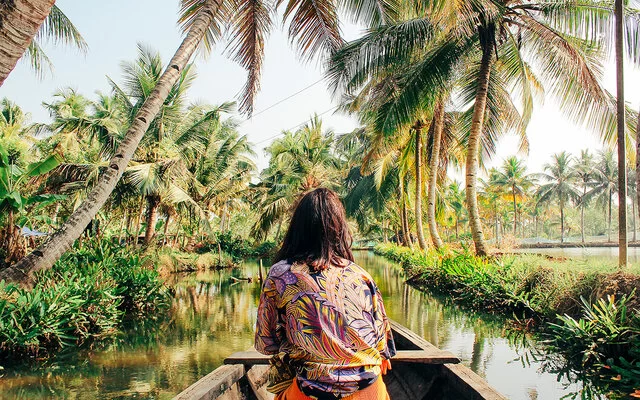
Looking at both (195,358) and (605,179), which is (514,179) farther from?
(195,358)

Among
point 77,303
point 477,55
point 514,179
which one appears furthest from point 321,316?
point 514,179

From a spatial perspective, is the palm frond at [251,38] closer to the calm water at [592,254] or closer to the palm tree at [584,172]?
the calm water at [592,254]

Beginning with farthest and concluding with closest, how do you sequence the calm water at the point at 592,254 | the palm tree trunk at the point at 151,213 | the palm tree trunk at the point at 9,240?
the palm tree trunk at the point at 151,213 → the calm water at the point at 592,254 → the palm tree trunk at the point at 9,240

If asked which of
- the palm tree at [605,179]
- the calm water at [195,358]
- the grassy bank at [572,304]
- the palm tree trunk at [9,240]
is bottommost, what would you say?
the calm water at [195,358]

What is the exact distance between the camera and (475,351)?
20.0 ft

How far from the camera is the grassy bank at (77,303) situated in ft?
19.9

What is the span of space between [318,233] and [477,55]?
11.8 meters

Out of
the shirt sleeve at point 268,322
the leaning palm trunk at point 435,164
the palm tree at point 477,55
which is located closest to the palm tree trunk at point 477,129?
the palm tree at point 477,55

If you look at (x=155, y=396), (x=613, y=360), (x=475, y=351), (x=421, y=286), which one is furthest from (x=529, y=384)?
(x=421, y=286)

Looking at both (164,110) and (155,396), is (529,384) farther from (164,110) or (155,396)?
(164,110)

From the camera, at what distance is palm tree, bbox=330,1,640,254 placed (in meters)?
9.23

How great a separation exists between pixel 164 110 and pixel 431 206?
10149 mm

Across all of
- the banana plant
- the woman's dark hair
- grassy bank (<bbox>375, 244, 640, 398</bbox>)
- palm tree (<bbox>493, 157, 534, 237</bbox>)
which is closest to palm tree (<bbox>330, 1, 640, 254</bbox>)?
grassy bank (<bbox>375, 244, 640, 398</bbox>)

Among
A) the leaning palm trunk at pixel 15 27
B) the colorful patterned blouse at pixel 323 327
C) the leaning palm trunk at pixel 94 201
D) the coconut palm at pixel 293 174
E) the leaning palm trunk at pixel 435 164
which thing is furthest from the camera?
the coconut palm at pixel 293 174
